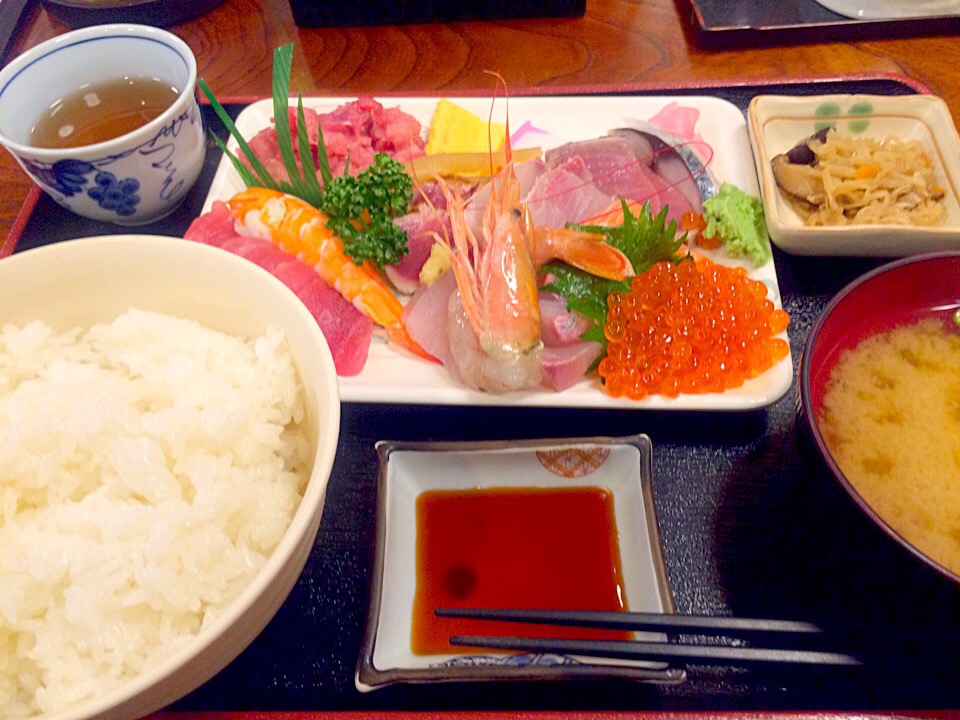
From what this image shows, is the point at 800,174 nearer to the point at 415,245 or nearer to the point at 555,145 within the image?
the point at 555,145

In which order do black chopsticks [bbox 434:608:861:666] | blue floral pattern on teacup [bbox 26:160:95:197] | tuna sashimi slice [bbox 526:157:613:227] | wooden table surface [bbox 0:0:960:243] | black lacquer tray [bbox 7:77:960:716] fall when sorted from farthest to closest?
wooden table surface [bbox 0:0:960:243] → tuna sashimi slice [bbox 526:157:613:227] → blue floral pattern on teacup [bbox 26:160:95:197] → black lacquer tray [bbox 7:77:960:716] → black chopsticks [bbox 434:608:861:666]

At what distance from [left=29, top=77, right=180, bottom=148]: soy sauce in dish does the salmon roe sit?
1.55 meters

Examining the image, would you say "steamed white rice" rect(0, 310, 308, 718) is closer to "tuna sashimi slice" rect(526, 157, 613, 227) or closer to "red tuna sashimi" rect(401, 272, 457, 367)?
"red tuna sashimi" rect(401, 272, 457, 367)

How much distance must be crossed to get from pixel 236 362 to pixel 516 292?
799mm

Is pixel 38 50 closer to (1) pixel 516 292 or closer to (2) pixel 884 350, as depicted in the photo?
(1) pixel 516 292

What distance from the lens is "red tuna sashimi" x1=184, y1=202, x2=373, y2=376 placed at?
1722 millimetres

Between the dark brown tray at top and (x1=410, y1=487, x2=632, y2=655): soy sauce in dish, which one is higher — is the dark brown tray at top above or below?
above

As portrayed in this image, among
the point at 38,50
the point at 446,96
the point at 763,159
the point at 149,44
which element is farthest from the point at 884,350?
the point at 38,50

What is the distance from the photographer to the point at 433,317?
5.72 feet

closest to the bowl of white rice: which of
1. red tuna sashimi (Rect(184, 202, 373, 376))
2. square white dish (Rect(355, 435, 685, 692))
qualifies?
square white dish (Rect(355, 435, 685, 692))

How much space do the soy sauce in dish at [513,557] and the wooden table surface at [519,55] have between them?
164cm

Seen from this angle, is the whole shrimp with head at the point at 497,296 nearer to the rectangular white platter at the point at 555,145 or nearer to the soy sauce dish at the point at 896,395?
the rectangular white platter at the point at 555,145

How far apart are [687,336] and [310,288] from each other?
107 cm

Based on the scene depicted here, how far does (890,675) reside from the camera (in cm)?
117
